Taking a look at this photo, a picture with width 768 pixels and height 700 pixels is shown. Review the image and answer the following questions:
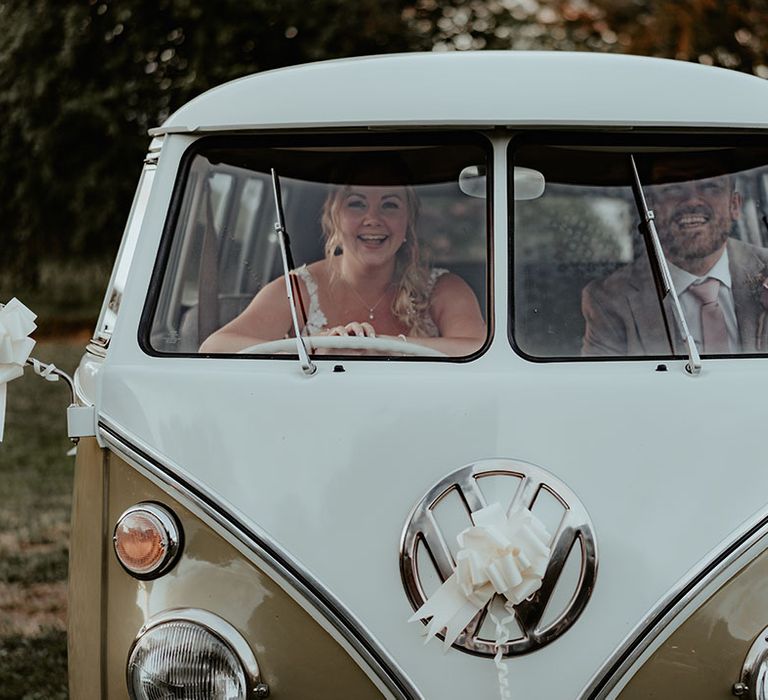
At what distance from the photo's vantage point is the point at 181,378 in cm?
284

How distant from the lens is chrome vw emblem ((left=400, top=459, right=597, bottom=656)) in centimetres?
254

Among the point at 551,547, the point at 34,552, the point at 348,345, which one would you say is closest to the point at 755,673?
the point at 551,547

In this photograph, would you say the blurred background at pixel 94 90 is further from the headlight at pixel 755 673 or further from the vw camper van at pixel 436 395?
the headlight at pixel 755 673

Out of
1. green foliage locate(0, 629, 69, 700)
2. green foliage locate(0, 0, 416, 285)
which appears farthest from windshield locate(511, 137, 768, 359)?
green foliage locate(0, 0, 416, 285)

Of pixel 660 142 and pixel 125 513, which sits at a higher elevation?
pixel 660 142

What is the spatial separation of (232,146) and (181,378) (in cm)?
66

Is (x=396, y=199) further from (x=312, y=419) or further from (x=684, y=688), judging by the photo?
(x=684, y=688)

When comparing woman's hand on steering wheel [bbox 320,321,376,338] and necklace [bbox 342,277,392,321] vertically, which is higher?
necklace [bbox 342,277,392,321]

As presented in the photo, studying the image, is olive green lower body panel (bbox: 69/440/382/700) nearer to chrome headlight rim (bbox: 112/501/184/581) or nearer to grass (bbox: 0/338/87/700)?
chrome headlight rim (bbox: 112/501/184/581)

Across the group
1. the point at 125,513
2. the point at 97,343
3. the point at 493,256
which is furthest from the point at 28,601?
the point at 493,256

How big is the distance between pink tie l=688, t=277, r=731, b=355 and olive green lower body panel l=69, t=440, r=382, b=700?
3.95ft

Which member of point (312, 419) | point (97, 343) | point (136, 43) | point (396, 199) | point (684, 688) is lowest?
point (684, 688)

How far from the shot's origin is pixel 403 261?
10.2 feet

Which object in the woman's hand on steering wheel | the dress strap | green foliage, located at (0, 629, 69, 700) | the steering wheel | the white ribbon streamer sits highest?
the dress strap
